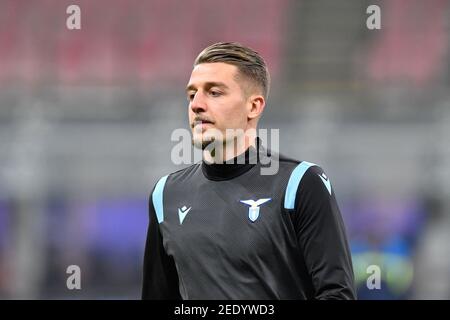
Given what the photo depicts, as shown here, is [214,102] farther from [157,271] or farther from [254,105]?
[157,271]

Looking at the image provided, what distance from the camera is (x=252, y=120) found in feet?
7.31

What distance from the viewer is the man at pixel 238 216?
6.43 feet

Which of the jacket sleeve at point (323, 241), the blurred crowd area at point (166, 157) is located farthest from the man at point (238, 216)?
the blurred crowd area at point (166, 157)

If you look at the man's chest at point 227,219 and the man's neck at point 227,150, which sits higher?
the man's neck at point 227,150

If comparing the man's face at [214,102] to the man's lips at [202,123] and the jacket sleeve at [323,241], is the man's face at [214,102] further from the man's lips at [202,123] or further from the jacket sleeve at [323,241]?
the jacket sleeve at [323,241]

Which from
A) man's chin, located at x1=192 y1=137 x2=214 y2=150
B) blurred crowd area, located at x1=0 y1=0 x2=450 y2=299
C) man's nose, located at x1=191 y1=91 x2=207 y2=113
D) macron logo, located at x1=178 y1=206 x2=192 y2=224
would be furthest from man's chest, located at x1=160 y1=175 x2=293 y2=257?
blurred crowd area, located at x1=0 y1=0 x2=450 y2=299

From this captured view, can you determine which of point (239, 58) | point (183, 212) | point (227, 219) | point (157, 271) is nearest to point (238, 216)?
point (227, 219)

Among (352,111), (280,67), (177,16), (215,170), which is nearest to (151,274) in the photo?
(215,170)

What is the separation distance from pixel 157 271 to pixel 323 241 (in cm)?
55

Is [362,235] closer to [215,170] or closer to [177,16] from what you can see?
[177,16]

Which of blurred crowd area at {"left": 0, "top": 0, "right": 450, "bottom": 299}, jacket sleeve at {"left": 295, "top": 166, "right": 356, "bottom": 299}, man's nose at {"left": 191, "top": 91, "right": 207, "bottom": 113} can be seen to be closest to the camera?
jacket sleeve at {"left": 295, "top": 166, "right": 356, "bottom": 299}

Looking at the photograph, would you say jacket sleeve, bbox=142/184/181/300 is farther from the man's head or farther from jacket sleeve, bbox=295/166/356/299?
jacket sleeve, bbox=295/166/356/299

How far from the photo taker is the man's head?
6.98ft

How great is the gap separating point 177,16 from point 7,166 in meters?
3.16
